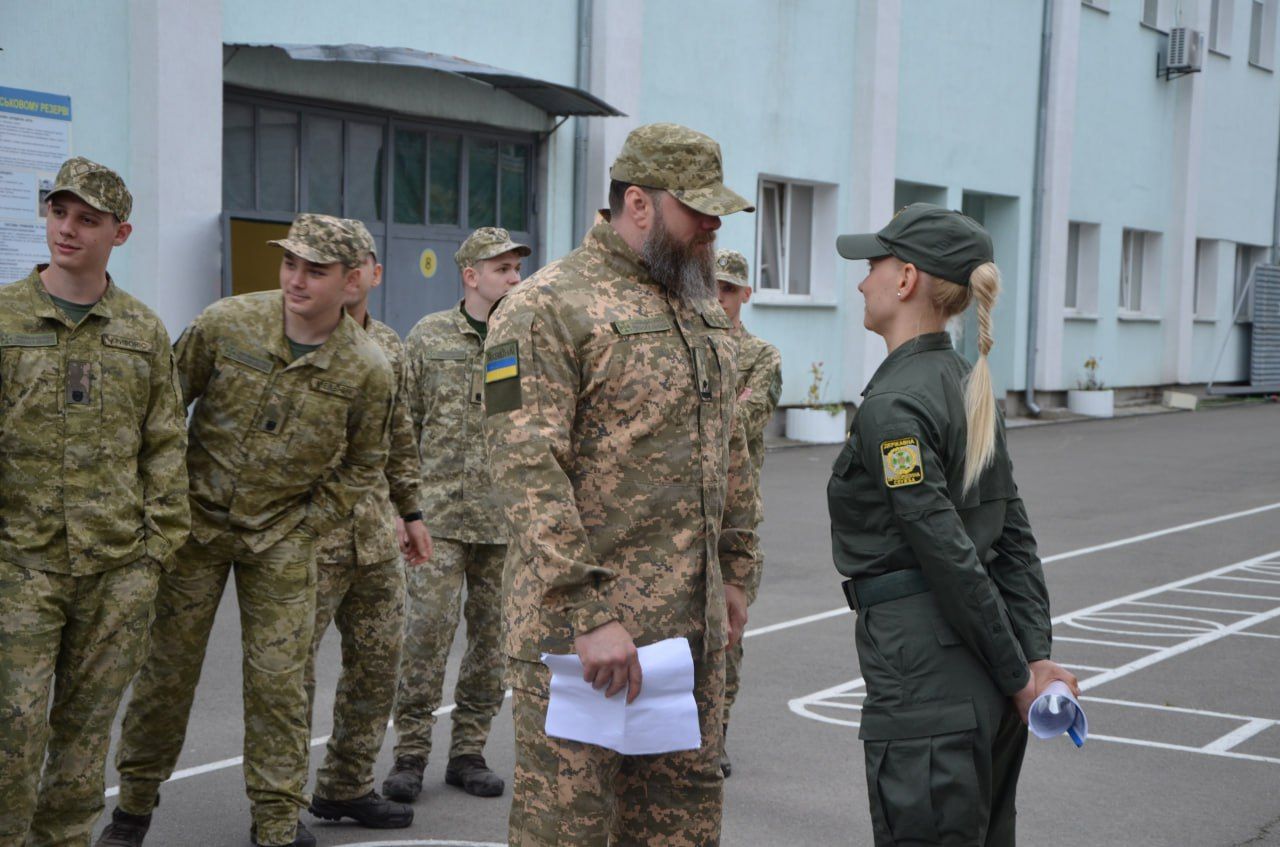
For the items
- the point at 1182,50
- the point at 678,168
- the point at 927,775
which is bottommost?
the point at 927,775

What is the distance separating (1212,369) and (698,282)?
29.7m

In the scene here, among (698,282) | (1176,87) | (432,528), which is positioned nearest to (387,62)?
(432,528)

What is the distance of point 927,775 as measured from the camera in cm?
331

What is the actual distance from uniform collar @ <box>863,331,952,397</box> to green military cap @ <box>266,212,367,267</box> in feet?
6.92

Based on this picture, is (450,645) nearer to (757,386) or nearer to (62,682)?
(757,386)

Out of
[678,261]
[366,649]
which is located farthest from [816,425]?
[678,261]

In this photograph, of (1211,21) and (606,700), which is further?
(1211,21)

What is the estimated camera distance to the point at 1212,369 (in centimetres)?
3117

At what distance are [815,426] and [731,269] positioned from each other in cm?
1279

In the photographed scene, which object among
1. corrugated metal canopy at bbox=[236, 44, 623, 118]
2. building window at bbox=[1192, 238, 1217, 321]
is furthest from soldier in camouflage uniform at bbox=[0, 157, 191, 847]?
building window at bbox=[1192, 238, 1217, 321]

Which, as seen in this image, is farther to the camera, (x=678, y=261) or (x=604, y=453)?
(x=678, y=261)

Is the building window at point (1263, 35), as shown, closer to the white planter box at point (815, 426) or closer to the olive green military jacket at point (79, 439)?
the white planter box at point (815, 426)

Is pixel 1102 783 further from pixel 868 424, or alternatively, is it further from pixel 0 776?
pixel 0 776

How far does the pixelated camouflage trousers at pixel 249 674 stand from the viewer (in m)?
4.89
